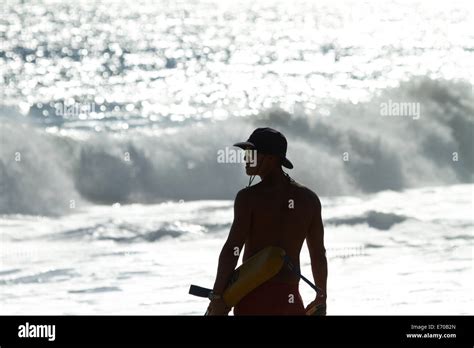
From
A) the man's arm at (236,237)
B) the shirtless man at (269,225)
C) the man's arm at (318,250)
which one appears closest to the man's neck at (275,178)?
the shirtless man at (269,225)

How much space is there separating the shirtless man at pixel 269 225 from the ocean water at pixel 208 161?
600 cm

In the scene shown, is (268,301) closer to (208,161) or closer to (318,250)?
(318,250)

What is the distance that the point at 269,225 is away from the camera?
755 centimetres

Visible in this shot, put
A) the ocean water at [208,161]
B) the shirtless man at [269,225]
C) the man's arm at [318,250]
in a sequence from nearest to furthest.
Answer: the shirtless man at [269,225] → the man's arm at [318,250] → the ocean water at [208,161]

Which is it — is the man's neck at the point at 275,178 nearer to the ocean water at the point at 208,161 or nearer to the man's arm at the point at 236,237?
the man's arm at the point at 236,237

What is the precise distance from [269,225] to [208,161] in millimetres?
18725

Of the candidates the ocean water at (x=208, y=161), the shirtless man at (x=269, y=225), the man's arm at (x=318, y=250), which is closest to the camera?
the shirtless man at (x=269, y=225)

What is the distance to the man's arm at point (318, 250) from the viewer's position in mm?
7754

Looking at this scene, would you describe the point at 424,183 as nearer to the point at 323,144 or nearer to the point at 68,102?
the point at 323,144

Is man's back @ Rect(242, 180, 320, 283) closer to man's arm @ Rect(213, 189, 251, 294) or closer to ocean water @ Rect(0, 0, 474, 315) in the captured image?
man's arm @ Rect(213, 189, 251, 294)

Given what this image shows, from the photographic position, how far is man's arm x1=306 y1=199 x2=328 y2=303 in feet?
25.4

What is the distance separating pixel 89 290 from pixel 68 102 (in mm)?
26111

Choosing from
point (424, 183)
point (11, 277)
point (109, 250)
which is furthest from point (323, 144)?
point (11, 277)
